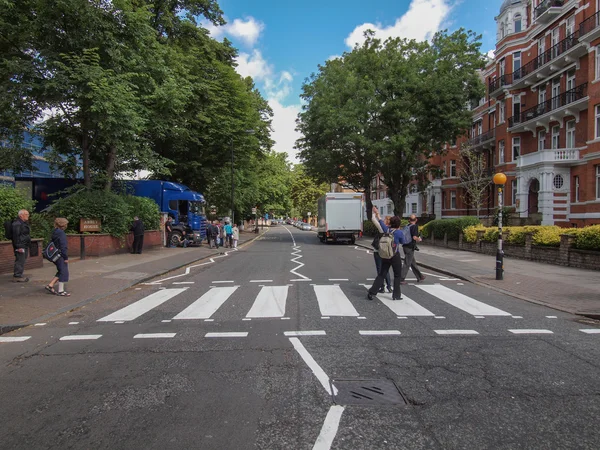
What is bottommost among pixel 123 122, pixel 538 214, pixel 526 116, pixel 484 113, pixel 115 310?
pixel 115 310

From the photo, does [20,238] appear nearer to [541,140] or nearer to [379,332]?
[379,332]

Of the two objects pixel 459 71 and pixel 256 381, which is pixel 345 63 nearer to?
pixel 459 71

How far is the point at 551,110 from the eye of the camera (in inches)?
1145

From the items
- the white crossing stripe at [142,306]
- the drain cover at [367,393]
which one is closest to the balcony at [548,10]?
the white crossing stripe at [142,306]

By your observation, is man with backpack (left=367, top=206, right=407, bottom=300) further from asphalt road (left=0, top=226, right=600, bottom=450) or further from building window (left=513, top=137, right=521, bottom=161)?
building window (left=513, top=137, right=521, bottom=161)

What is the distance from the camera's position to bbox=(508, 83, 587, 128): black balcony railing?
2672cm

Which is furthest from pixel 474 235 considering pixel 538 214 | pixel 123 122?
pixel 123 122

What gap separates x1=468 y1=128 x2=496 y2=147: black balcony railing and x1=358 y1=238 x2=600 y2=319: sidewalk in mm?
26009

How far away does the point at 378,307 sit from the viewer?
8031 mm

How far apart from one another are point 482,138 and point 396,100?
1400 cm

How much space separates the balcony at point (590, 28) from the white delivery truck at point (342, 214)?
16282mm

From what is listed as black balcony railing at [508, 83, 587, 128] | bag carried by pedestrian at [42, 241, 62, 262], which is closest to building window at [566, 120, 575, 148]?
black balcony railing at [508, 83, 587, 128]

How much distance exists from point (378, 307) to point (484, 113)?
130ft

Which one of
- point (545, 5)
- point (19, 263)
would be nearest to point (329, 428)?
point (19, 263)
